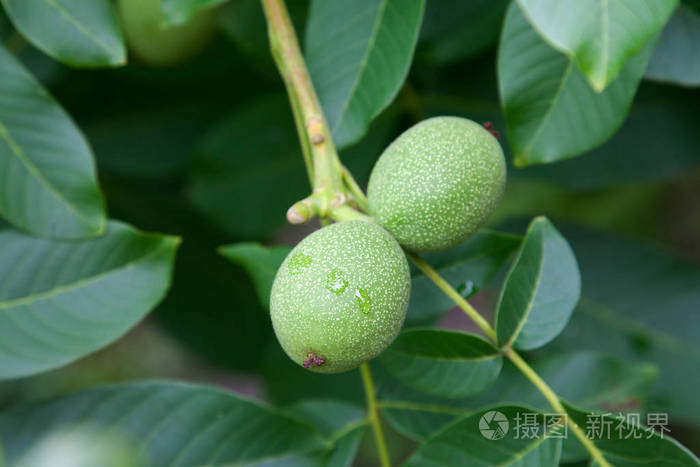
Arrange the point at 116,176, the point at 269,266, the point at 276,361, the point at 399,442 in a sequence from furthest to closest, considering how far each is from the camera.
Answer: the point at 399,442 < the point at 116,176 < the point at 276,361 < the point at 269,266

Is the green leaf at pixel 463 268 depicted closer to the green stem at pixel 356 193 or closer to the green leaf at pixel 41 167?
the green stem at pixel 356 193

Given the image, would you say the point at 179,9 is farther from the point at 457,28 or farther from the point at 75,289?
the point at 457,28

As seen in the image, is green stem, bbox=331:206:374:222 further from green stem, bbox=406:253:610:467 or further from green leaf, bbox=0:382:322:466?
green leaf, bbox=0:382:322:466

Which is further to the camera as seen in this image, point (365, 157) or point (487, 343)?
point (365, 157)

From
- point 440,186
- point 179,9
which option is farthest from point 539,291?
point 179,9

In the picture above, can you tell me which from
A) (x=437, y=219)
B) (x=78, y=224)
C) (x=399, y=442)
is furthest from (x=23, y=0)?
(x=399, y=442)

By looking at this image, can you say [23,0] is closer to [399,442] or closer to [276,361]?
[276,361]

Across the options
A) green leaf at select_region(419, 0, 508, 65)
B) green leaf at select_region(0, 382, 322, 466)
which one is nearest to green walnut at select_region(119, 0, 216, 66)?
green leaf at select_region(419, 0, 508, 65)

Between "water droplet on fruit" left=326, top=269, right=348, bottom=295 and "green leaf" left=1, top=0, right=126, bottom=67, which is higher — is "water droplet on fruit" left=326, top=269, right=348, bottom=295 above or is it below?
below
